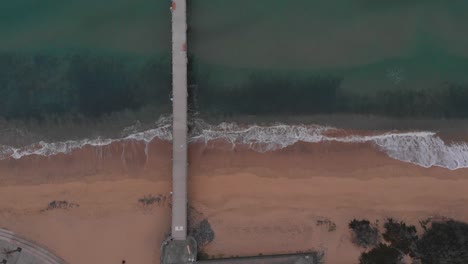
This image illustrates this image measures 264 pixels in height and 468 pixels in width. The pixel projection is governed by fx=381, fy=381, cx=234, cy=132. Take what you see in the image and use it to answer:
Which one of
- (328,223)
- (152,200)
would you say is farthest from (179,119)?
(328,223)

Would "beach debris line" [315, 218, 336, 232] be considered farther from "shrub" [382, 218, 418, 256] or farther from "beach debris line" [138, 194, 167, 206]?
"beach debris line" [138, 194, 167, 206]

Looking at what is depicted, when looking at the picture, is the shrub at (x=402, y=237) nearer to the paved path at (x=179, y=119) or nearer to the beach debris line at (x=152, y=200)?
the paved path at (x=179, y=119)

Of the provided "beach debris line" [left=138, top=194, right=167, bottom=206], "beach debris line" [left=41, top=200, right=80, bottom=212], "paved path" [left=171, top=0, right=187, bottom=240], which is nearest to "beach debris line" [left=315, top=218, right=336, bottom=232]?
"paved path" [left=171, top=0, right=187, bottom=240]

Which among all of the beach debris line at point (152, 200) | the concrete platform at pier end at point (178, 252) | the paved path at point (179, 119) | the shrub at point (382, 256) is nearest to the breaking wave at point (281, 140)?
the paved path at point (179, 119)

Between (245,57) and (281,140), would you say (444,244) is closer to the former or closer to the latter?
(281,140)

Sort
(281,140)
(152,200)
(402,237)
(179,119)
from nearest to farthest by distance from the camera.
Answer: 1. (402,237)
2. (179,119)
3. (152,200)
4. (281,140)
